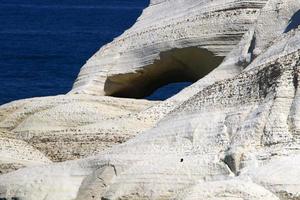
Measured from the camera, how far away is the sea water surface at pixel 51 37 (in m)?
40.9

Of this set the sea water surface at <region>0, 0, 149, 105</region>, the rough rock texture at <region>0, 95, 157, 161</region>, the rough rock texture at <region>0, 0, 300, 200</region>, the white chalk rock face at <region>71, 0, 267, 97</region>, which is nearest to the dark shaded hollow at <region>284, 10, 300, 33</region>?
the rough rock texture at <region>0, 0, 300, 200</region>

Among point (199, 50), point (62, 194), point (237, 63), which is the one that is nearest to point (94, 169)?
point (62, 194)

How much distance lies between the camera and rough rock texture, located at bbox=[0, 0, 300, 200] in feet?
58.7

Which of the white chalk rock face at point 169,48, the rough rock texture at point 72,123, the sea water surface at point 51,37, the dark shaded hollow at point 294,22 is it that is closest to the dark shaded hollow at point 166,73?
the white chalk rock face at point 169,48

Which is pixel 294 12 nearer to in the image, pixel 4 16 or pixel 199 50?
pixel 199 50

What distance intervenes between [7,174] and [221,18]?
6.14 metres

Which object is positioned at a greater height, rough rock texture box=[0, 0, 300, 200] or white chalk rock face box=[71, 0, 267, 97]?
white chalk rock face box=[71, 0, 267, 97]

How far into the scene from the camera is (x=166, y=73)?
26.6 meters

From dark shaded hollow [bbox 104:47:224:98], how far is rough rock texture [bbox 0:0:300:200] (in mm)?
28

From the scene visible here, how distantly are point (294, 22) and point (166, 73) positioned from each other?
153 inches

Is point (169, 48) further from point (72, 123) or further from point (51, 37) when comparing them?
point (51, 37)

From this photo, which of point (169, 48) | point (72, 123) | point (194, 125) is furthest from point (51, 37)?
point (194, 125)

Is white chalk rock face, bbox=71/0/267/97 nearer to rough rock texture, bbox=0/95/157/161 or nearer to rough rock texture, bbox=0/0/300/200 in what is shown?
rough rock texture, bbox=0/0/300/200

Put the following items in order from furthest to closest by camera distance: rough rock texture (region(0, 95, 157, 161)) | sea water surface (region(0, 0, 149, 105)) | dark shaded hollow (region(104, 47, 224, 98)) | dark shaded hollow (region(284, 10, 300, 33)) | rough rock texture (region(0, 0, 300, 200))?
sea water surface (region(0, 0, 149, 105))
dark shaded hollow (region(104, 47, 224, 98))
dark shaded hollow (region(284, 10, 300, 33))
rough rock texture (region(0, 95, 157, 161))
rough rock texture (region(0, 0, 300, 200))
